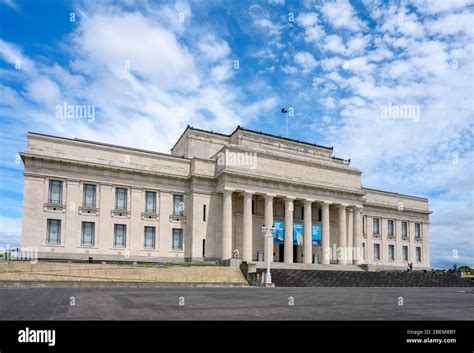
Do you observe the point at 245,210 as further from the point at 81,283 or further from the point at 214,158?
the point at 81,283

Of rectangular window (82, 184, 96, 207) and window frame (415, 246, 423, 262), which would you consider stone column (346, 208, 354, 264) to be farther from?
rectangular window (82, 184, 96, 207)

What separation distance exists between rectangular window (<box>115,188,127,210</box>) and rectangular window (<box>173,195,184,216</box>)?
6245 millimetres

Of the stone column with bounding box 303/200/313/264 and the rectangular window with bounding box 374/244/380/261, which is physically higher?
the stone column with bounding box 303/200/313/264

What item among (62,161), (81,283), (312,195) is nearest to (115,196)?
(62,161)

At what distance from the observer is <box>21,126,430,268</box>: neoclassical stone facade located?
47.7 meters

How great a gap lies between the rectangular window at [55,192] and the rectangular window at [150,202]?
9.78 m

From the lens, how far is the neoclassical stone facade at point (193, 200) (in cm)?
4766

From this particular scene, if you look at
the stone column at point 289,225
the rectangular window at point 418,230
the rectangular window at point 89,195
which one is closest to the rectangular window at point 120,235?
the rectangular window at point 89,195

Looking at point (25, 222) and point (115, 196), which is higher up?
point (115, 196)

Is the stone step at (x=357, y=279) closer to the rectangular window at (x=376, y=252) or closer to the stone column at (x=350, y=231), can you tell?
the stone column at (x=350, y=231)

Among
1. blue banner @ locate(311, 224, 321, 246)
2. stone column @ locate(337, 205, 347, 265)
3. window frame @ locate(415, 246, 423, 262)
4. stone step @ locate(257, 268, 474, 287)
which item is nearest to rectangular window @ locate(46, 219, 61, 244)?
stone step @ locate(257, 268, 474, 287)

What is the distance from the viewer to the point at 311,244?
189 feet

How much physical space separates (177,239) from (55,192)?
15.4m

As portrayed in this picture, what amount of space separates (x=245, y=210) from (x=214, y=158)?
27.7 feet
